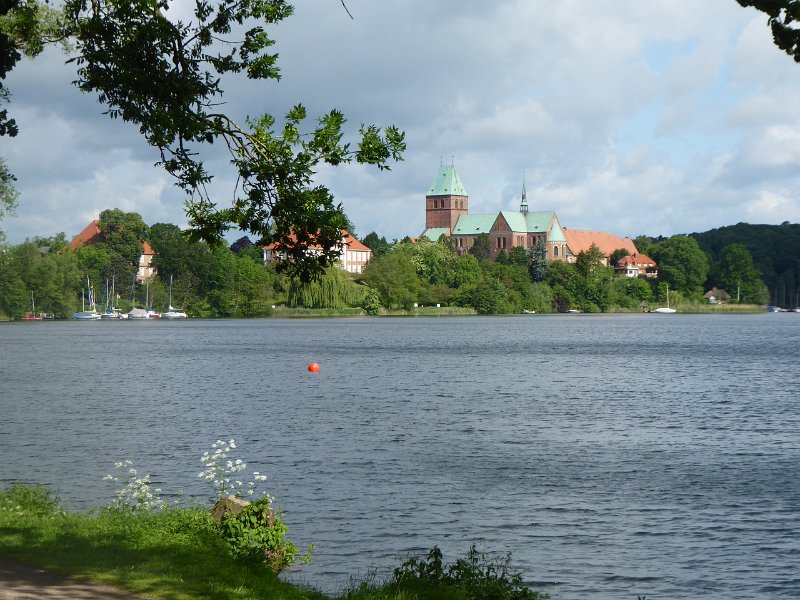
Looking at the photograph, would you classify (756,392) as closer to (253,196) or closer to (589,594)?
(589,594)

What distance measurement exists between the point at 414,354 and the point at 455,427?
40.9 m

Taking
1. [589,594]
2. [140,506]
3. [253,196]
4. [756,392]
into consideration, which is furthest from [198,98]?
[756,392]

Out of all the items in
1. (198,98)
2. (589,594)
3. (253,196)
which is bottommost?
(589,594)

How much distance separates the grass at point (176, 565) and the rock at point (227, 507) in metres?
0.16

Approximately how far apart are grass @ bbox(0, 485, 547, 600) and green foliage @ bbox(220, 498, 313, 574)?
0.19 meters

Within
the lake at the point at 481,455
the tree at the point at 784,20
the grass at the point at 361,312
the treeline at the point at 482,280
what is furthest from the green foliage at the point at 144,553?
the treeline at the point at 482,280

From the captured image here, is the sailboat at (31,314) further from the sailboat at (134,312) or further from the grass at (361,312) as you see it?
the grass at (361,312)

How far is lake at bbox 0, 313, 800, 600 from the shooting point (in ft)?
59.6

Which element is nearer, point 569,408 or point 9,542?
point 9,542

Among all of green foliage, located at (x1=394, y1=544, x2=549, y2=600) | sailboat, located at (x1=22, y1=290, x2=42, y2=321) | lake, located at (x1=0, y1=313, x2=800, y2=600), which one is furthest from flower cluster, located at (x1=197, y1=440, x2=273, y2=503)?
sailboat, located at (x1=22, y1=290, x2=42, y2=321)

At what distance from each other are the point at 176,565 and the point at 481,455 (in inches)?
651

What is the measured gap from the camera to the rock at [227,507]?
14.8 metres

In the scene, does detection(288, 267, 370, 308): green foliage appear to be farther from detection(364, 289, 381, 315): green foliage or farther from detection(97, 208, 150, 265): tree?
detection(97, 208, 150, 265): tree

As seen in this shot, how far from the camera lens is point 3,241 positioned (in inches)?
2201
